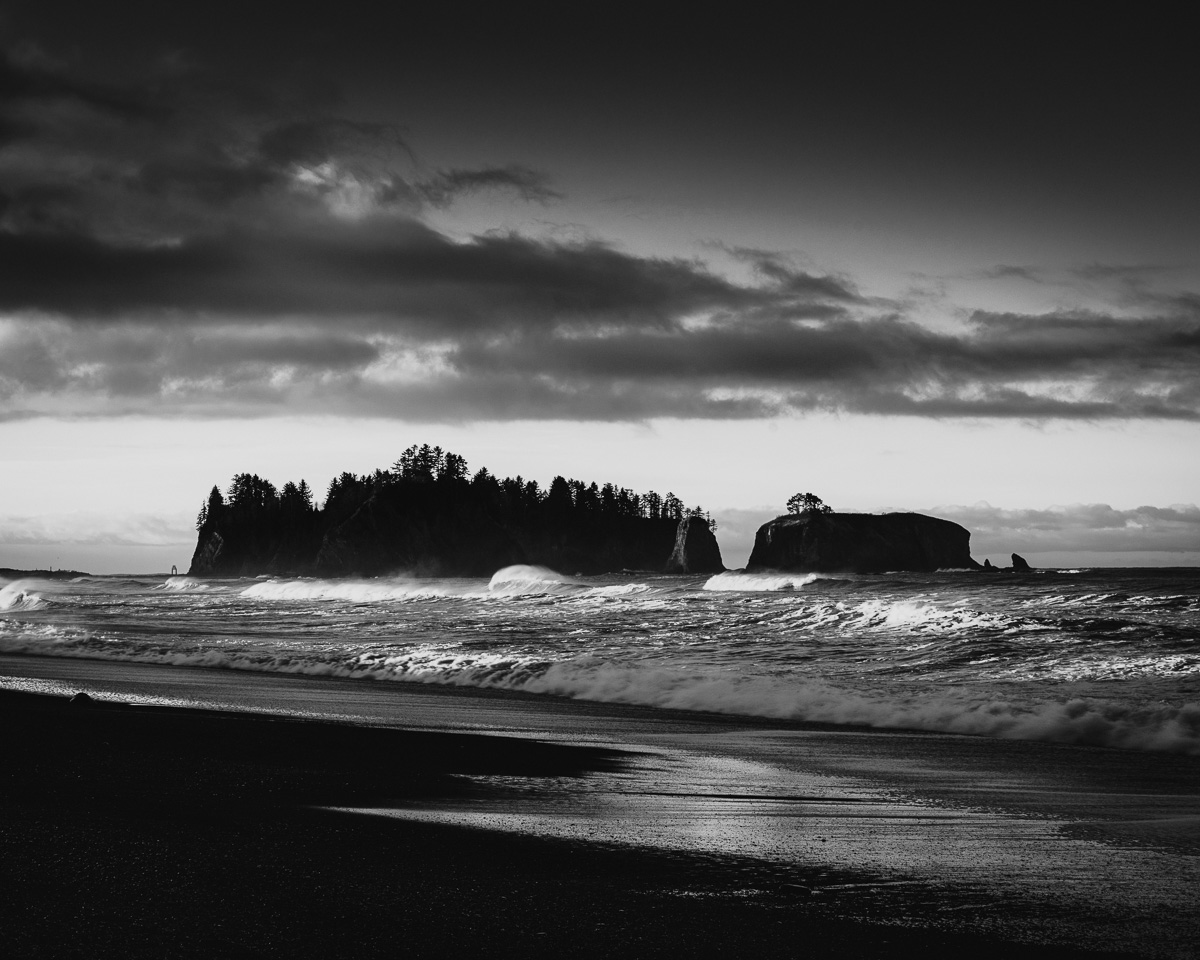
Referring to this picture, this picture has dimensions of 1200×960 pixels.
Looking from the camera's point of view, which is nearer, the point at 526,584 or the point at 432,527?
the point at 526,584

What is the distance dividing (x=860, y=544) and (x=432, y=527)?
5942 cm

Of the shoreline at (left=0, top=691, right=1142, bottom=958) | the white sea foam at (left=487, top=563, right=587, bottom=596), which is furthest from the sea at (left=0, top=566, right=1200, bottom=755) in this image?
the white sea foam at (left=487, top=563, right=587, bottom=596)

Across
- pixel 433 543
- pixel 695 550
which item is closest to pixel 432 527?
pixel 433 543

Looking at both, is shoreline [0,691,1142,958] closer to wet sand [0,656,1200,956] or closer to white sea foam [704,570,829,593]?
wet sand [0,656,1200,956]

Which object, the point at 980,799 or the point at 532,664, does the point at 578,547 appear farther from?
the point at 980,799

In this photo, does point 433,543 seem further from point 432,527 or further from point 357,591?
point 357,591

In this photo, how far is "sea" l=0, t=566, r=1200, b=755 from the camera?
10461 mm

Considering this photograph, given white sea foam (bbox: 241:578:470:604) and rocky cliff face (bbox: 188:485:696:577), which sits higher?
rocky cliff face (bbox: 188:485:696:577)

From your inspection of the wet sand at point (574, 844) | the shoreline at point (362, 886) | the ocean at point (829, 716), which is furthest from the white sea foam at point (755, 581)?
the shoreline at point (362, 886)

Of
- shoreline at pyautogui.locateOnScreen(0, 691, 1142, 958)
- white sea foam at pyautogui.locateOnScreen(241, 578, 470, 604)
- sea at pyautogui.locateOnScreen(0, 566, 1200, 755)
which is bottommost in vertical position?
white sea foam at pyautogui.locateOnScreen(241, 578, 470, 604)

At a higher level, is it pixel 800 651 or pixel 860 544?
pixel 860 544

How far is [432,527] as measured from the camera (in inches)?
4688

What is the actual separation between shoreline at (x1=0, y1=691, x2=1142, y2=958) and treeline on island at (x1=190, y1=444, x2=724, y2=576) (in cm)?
10019

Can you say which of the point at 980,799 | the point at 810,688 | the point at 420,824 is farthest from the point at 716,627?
the point at 420,824
